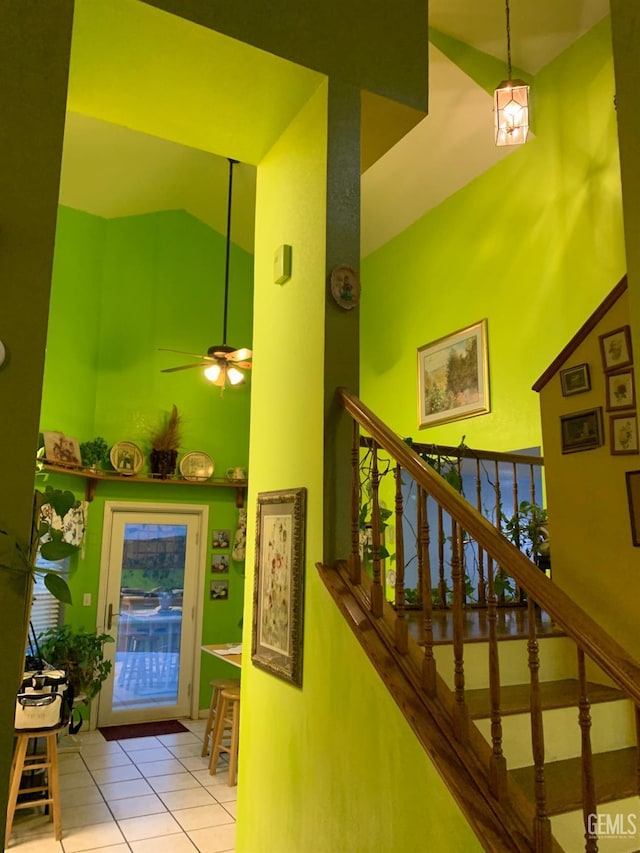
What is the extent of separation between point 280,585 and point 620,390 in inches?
73.8

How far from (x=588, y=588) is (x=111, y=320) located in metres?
5.85

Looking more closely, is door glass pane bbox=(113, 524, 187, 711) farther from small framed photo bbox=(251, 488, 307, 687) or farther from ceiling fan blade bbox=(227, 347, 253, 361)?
small framed photo bbox=(251, 488, 307, 687)

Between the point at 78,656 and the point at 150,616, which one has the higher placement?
the point at 150,616

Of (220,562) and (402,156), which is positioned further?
(220,562)

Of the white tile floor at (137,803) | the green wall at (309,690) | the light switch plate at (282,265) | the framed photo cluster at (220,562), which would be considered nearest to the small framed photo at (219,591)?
the framed photo cluster at (220,562)

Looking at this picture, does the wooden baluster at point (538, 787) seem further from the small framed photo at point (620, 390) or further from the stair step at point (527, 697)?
the small framed photo at point (620, 390)

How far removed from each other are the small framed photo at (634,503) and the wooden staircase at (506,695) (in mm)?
A: 595

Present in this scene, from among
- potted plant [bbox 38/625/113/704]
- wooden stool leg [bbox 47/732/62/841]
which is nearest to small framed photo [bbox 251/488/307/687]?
wooden stool leg [bbox 47/732/62/841]

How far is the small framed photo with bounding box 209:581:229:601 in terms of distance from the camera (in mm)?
7495

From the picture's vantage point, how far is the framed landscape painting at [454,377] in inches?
235

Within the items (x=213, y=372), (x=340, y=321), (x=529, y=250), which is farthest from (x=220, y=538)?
(x=340, y=321)

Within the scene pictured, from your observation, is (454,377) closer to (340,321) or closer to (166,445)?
(166,445)

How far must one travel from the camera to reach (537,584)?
1.97m

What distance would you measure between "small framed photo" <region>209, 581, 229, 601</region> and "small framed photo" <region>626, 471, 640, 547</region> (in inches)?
211
